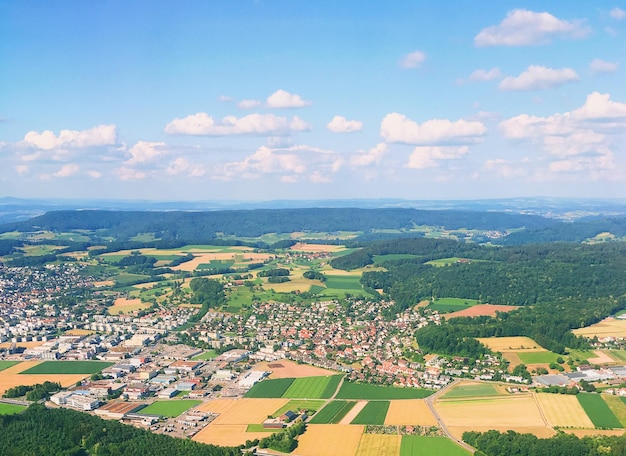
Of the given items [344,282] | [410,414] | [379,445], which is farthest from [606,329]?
[344,282]

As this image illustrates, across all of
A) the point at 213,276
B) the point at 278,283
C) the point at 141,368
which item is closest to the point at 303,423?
the point at 141,368

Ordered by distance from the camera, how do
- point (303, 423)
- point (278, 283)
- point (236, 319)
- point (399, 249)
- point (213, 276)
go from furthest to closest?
1. point (399, 249)
2. point (213, 276)
3. point (278, 283)
4. point (236, 319)
5. point (303, 423)

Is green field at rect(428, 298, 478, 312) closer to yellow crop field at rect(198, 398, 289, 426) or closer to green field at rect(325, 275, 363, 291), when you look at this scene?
green field at rect(325, 275, 363, 291)

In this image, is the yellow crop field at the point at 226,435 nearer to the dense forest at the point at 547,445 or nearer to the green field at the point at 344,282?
the dense forest at the point at 547,445

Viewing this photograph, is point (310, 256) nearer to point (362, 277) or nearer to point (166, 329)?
point (362, 277)

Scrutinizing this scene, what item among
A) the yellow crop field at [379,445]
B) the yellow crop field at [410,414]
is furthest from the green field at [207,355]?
the yellow crop field at [379,445]

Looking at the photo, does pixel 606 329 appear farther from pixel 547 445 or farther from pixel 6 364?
pixel 6 364

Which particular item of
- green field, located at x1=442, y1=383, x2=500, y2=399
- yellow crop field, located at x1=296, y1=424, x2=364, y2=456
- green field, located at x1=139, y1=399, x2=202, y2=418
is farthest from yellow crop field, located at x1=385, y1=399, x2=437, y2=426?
green field, located at x1=139, y1=399, x2=202, y2=418
